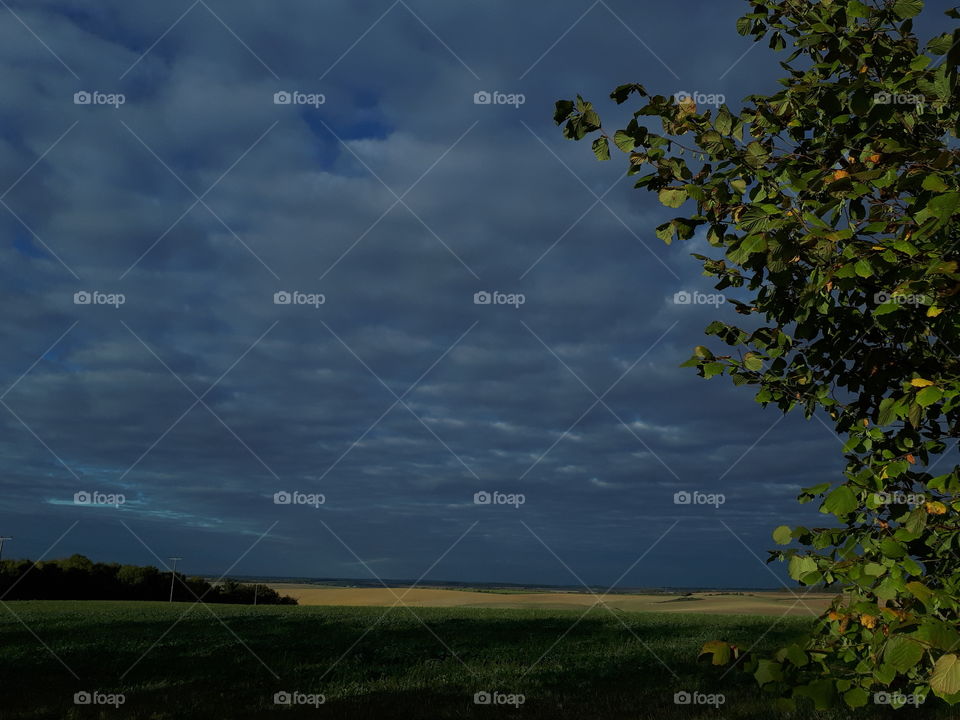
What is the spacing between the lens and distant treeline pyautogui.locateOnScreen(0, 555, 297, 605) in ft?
175

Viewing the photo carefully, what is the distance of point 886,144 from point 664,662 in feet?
45.7

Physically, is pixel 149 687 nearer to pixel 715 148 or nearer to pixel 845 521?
pixel 845 521

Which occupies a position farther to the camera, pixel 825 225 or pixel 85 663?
pixel 85 663

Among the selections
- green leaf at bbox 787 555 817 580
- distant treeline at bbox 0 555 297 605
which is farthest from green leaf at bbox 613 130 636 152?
distant treeline at bbox 0 555 297 605

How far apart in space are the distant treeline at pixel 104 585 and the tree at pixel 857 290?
5341 centimetres

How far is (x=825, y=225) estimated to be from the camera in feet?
13.2

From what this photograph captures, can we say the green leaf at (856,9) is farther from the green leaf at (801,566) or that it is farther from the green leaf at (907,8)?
the green leaf at (801,566)

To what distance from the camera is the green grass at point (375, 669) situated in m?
11.2

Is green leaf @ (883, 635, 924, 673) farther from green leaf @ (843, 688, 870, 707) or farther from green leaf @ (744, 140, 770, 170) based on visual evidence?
green leaf @ (744, 140, 770, 170)

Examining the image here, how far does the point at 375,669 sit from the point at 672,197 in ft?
43.1

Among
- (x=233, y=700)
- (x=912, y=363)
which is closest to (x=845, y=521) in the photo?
(x=912, y=363)

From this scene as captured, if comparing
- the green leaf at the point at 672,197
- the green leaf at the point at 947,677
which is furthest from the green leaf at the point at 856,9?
the green leaf at the point at 947,677

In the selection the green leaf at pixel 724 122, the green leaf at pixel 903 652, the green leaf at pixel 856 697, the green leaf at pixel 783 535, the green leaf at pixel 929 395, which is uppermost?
the green leaf at pixel 724 122

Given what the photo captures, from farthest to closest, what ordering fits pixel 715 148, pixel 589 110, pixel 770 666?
pixel 589 110 < pixel 715 148 < pixel 770 666
